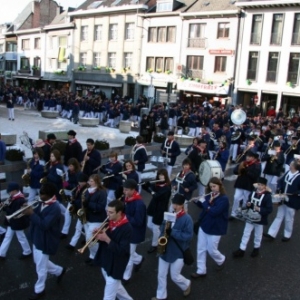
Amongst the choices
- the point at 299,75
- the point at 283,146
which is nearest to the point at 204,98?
the point at 299,75

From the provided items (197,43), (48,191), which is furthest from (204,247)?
(197,43)

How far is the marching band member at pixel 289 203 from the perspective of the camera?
841 cm

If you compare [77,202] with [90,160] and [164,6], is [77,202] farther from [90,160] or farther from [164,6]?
[164,6]

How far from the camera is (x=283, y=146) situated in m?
14.4

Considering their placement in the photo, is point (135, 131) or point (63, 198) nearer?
point (63, 198)

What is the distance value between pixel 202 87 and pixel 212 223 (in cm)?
Result: 2908

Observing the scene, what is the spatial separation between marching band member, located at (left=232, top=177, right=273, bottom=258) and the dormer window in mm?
32859

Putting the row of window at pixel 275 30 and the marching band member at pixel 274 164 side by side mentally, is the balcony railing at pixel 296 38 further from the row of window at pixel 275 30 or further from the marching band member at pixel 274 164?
the marching band member at pixel 274 164

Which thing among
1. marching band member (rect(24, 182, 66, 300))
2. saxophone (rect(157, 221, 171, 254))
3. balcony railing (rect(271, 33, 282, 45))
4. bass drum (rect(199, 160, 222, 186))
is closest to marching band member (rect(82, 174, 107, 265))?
marching band member (rect(24, 182, 66, 300))

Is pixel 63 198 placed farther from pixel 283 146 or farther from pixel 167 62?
pixel 167 62

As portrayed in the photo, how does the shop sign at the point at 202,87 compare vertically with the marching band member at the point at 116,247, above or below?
above

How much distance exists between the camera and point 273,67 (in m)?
31.6

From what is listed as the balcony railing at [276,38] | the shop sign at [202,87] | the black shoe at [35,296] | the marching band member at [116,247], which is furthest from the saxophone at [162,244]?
the shop sign at [202,87]

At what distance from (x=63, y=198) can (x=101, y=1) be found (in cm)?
4126
